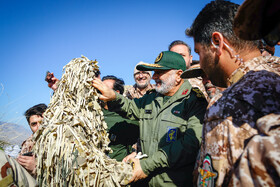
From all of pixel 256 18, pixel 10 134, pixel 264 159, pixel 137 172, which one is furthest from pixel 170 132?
pixel 10 134

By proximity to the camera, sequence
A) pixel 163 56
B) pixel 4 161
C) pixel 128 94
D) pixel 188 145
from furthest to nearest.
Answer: pixel 128 94 < pixel 163 56 < pixel 188 145 < pixel 4 161

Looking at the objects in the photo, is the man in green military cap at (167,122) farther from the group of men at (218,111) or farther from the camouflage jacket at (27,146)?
the camouflage jacket at (27,146)

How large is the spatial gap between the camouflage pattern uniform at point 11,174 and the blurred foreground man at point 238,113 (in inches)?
58.9

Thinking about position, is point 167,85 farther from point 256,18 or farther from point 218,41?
point 256,18

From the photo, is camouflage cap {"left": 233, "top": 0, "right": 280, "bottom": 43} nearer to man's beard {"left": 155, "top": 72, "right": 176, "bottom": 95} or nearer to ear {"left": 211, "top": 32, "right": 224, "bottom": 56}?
ear {"left": 211, "top": 32, "right": 224, "bottom": 56}

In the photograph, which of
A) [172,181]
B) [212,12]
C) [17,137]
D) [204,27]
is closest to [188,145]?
[172,181]

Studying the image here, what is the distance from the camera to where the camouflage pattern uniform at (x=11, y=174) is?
1.46 metres

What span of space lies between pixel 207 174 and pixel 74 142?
1291mm

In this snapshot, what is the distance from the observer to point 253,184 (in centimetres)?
89

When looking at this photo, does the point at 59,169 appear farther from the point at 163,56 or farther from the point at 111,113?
the point at 163,56

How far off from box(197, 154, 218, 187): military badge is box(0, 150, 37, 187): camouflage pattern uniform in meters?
1.49

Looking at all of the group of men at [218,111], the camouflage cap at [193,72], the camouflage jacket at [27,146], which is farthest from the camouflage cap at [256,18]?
the camouflage jacket at [27,146]

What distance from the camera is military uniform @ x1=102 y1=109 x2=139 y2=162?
3279mm

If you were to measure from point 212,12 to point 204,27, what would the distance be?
5.8 inches
